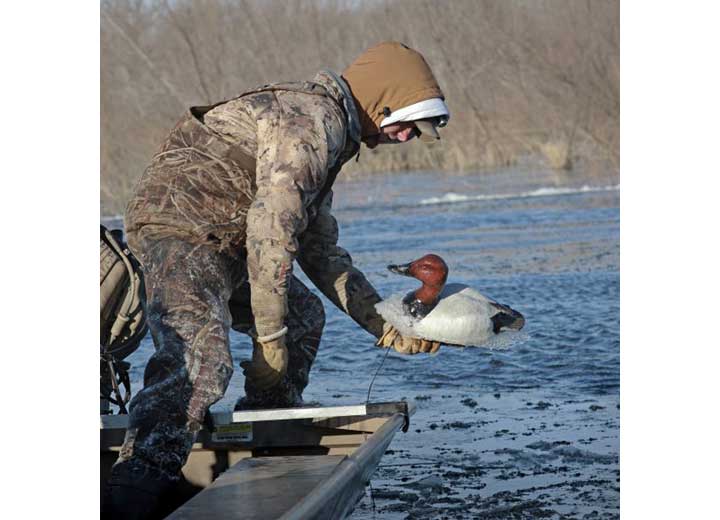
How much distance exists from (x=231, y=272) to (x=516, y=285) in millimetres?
7479

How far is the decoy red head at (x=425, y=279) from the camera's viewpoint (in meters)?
4.73

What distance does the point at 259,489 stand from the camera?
427 cm

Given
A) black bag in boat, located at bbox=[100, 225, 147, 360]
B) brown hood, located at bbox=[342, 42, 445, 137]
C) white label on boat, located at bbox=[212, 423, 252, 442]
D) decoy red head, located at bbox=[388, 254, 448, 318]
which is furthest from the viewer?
black bag in boat, located at bbox=[100, 225, 147, 360]

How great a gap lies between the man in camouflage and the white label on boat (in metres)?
0.30

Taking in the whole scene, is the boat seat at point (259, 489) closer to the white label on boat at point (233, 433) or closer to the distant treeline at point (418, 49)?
the white label on boat at point (233, 433)

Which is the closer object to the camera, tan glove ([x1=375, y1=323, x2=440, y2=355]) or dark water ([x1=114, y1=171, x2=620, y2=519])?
tan glove ([x1=375, y1=323, x2=440, y2=355])

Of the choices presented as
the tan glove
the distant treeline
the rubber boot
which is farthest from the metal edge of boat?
the distant treeline

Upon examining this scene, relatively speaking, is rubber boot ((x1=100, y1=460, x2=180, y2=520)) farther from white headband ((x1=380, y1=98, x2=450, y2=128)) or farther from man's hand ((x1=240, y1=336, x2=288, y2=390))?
white headband ((x1=380, y1=98, x2=450, y2=128))

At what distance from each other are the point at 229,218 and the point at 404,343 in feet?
2.84

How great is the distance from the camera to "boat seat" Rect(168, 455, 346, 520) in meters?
3.91

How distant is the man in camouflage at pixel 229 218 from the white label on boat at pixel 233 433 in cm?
30

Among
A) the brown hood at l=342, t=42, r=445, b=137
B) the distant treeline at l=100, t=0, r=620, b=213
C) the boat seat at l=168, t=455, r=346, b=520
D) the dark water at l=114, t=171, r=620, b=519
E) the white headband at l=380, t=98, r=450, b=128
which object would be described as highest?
the distant treeline at l=100, t=0, r=620, b=213

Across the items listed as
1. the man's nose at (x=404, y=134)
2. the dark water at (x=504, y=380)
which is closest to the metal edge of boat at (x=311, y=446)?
the dark water at (x=504, y=380)

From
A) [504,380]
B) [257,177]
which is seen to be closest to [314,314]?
[257,177]
